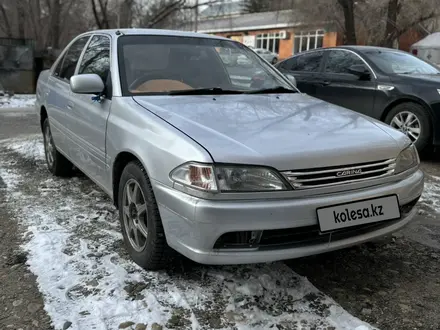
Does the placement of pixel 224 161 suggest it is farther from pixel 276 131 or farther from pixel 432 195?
pixel 432 195

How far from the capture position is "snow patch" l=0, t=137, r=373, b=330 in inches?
95.0

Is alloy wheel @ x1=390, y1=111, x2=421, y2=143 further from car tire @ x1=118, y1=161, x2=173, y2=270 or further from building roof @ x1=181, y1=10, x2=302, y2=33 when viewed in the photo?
building roof @ x1=181, y1=10, x2=302, y2=33

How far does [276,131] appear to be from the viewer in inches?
104

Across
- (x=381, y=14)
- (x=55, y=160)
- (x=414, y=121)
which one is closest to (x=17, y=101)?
(x=55, y=160)

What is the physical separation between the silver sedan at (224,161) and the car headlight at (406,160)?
12 millimetres

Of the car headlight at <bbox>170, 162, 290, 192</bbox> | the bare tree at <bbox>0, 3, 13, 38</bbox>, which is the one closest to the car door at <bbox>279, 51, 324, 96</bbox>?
the car headlight at <bbox>170, 162, 290, 192</bbox>

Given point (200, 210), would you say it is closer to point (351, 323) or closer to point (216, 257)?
point (216, 257)

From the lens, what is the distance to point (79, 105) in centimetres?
381

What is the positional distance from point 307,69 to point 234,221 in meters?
5.83

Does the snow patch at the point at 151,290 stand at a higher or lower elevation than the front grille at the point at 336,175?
lower

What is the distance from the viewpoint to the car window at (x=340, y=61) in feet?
22.6

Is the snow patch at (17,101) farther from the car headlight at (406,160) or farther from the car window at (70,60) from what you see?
the car headlight at (406,160)

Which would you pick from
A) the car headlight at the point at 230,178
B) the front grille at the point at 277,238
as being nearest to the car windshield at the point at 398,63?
the front grille at the point at 277,238

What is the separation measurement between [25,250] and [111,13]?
65.4ft
